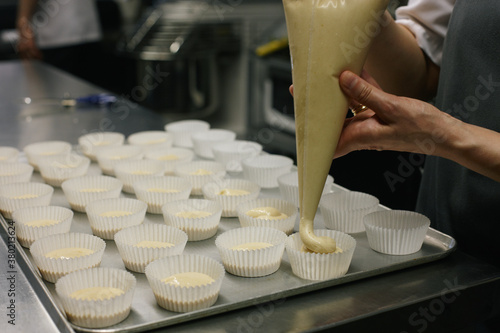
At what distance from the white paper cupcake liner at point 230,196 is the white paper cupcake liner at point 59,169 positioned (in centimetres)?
42

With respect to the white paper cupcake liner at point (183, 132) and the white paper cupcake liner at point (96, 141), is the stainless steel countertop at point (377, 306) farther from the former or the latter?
the white paper cupcake liner at point (183, 132)

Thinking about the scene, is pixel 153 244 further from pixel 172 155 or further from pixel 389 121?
pixel 172 155

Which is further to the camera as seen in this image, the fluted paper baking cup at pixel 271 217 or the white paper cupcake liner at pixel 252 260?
the fluted paper baking cup at pixel 271 217

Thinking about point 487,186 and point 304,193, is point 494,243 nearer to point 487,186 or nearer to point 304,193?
point 487,186

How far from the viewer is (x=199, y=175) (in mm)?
1694

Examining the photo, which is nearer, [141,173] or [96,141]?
[141,173]

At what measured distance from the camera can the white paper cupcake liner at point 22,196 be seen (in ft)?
4.83

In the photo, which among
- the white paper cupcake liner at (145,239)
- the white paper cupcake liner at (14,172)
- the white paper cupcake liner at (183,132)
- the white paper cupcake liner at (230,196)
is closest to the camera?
the white paper cupcake liner at (145,239)

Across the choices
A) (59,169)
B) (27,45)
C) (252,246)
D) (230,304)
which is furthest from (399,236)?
(27,45)

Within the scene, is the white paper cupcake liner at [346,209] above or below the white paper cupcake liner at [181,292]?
below

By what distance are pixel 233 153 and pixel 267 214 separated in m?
0.51

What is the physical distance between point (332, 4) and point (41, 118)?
180cm

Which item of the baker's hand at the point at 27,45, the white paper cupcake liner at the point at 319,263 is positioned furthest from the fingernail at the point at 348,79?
the baker's hand at the point at 27,45

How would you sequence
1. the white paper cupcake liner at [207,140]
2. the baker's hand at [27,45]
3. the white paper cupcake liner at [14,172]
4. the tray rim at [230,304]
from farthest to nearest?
the baker's hand at [27,45], the white paper cupcake liner at [207,140], the white paper cupcake liner at [14,172], the tray rim at [230,304]
